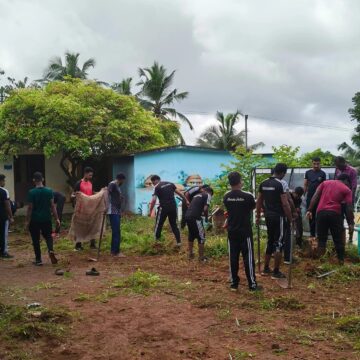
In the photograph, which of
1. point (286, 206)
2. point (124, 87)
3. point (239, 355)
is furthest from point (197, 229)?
point (124, 87)

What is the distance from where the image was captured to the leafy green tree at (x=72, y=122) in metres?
15.9

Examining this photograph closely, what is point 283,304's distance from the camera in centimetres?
598

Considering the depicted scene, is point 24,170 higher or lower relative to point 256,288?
higher

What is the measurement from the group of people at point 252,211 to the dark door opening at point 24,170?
32.9ft

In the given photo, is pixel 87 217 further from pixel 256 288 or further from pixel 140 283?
pixel 256 288

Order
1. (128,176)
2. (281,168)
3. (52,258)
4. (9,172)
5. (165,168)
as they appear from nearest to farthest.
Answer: (281,168) < (52,258) < (165,168) < (128,176) < (9,172)

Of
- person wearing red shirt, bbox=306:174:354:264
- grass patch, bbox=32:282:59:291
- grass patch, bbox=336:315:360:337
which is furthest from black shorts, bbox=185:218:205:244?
grass patch, bbox=336:315:360:337

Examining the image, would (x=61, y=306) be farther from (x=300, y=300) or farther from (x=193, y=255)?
(x=193, y=255)

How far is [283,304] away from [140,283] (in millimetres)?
2275

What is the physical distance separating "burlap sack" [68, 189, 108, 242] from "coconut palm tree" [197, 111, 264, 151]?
27.3 metres

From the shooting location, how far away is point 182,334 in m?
5.00

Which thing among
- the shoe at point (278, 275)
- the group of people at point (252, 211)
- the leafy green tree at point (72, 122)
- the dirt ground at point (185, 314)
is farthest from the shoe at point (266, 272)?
the leafy green tree at point (72, 122)

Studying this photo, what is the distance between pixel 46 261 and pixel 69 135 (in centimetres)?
712

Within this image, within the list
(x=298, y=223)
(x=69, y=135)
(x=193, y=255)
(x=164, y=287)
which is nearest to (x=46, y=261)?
(x=193, y=255)
